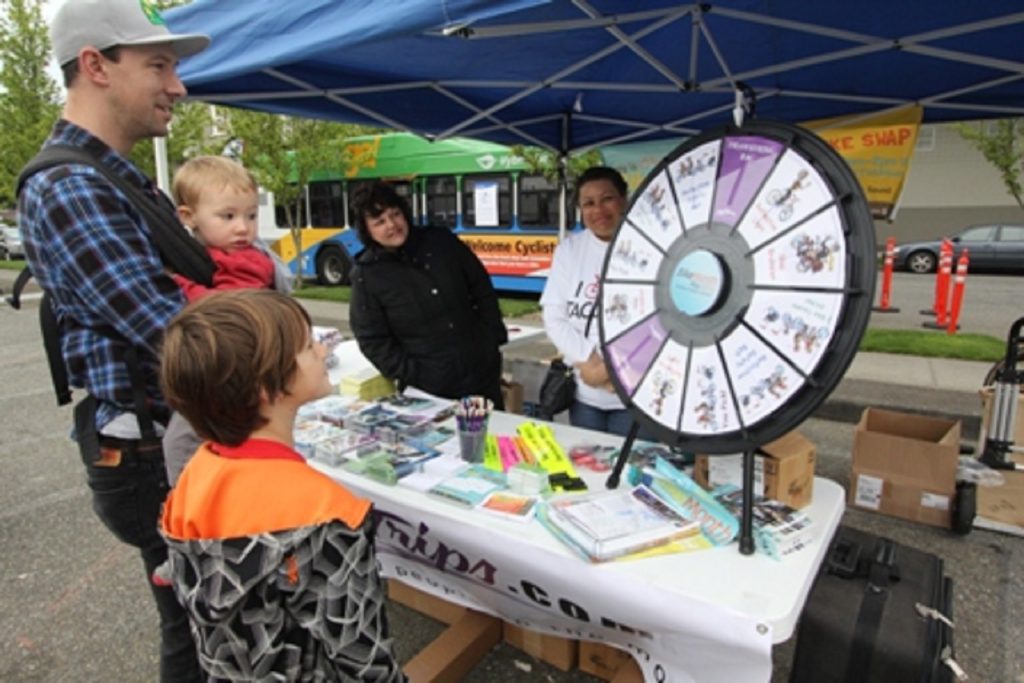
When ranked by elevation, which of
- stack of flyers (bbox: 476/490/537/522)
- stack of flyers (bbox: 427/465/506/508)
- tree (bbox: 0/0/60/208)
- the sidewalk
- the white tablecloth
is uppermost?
tree (bbox: 0/0/60/208)

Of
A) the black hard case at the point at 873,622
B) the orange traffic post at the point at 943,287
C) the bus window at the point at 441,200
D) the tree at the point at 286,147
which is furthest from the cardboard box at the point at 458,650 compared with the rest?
the tree at the point at 286,147

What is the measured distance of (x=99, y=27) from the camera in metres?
1.19

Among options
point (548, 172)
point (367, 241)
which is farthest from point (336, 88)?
point (548, 172)

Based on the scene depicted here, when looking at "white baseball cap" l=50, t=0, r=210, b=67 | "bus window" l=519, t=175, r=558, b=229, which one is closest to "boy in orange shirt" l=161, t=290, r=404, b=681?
"white baseball cap" l=50, t=0, r=210, b=67

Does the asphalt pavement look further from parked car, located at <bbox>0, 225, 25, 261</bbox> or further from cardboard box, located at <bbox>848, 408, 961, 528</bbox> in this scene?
parked car, located at <bbox>0, 225, 25, 261</bbox>

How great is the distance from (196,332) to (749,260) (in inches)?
40.6

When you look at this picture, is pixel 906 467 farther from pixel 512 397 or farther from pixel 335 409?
pixel 335 409

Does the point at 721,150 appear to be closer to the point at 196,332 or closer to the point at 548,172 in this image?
the point at 196,332

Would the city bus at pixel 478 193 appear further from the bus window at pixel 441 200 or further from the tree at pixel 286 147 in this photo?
the tree at pixel 286 147

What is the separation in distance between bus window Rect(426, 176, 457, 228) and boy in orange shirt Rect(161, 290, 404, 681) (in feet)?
32.2

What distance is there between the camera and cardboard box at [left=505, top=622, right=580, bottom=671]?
207 cm

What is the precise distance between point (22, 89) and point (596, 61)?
54.0 ft

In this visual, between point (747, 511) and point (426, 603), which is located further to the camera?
point (426, 603)

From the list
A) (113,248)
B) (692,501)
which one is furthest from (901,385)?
(113,248)
